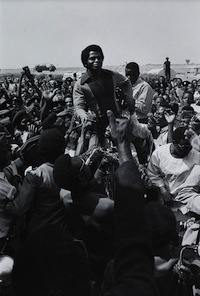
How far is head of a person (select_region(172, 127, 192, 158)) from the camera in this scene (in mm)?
4242

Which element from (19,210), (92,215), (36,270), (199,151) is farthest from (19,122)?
(36,270)

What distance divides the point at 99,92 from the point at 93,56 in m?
0.37

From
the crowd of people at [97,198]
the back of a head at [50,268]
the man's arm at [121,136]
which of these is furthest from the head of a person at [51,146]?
the back of a head at [50,268]

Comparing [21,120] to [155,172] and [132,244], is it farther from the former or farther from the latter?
[132,244]

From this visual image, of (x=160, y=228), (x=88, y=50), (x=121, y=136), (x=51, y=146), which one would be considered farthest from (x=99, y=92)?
(x=121, y=136)

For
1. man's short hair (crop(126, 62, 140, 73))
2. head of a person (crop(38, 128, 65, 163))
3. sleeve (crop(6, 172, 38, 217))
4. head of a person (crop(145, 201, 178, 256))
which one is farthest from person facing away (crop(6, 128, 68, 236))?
man's short hair (crop(126, 62, 140, 73))

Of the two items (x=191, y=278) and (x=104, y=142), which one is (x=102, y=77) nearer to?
(x=104, y=142)

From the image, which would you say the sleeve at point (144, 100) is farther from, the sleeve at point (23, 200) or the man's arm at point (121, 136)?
the man's arm at point (121, 136)

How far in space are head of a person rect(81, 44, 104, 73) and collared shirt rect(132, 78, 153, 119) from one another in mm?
1918

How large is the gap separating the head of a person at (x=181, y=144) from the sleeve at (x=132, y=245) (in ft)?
9.91

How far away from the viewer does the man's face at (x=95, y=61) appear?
14.2 ft

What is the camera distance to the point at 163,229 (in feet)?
8.34

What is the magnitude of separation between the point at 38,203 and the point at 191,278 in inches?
50.5

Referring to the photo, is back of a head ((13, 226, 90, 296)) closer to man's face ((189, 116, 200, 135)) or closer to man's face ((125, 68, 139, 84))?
man's face ((189, 116, 200, 135))
